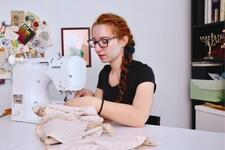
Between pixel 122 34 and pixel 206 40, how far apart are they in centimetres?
99

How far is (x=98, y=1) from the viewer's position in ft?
6.04

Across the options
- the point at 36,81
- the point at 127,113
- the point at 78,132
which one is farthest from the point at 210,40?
the point at 78,132

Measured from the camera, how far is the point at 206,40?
2.03m

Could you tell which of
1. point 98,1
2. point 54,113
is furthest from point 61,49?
point 54,113

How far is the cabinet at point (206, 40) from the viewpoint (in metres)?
1.92

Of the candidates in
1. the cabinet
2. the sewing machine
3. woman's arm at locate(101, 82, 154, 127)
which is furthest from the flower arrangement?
the cabinet

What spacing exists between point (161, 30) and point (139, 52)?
0.80ft

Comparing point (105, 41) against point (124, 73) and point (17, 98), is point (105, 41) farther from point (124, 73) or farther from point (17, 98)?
point (17, 98)

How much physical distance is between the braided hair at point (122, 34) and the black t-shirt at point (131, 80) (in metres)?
0.02

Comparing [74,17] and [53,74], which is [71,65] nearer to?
[53,74]

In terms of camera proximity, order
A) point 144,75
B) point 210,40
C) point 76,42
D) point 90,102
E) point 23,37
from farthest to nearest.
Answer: point 210,40, point 76,42, point 23,37, point 144,75, point 90,102

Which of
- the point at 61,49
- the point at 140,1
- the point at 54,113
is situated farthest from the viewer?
the point at 140,1

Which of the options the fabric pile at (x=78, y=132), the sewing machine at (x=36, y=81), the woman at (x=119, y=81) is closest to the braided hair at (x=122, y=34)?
the woman at (x=119, y=81)

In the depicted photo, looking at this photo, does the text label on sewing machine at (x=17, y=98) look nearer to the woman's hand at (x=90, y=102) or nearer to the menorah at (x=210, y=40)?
the woman's hand at (x=90, y=102)
